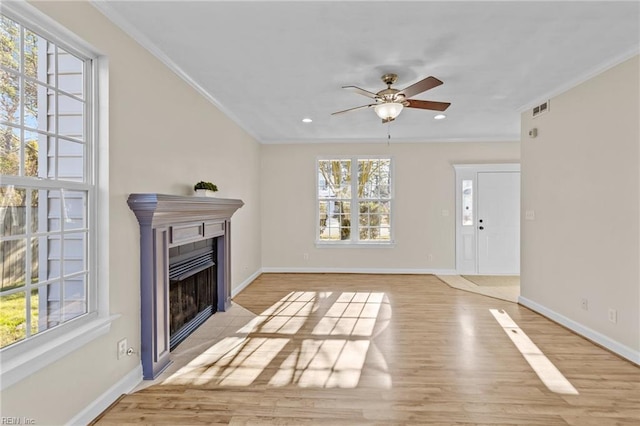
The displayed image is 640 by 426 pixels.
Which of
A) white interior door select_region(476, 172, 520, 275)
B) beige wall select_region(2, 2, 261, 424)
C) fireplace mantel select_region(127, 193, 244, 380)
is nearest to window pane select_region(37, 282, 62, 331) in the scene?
beige wall select_region(2, 2, 261, 424)

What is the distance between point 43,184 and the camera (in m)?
1.72

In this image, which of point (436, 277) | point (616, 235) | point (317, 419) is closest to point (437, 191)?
point (436, 277)

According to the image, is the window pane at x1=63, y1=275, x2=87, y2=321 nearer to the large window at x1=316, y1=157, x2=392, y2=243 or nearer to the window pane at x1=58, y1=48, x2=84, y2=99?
the window pane at x1=58, y1=48, x2=84, y2=99

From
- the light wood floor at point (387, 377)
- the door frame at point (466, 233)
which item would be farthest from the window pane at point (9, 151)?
the door frame at point (466, 233)

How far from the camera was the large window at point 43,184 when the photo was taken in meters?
1.55

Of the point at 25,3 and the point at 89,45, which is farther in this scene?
the point at 89,45

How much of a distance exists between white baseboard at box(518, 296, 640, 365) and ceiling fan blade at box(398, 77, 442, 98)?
109 inches

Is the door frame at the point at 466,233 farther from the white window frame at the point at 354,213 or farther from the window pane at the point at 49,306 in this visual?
the window pane at the point at 49,306

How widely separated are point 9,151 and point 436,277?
5.81 m

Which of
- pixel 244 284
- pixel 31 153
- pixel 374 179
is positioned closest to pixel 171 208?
pixel 31 153

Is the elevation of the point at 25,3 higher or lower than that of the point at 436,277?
higher

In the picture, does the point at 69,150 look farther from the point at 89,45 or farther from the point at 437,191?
the point at 437,191

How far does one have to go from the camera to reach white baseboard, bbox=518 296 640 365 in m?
2.67

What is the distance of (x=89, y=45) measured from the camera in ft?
6.38
